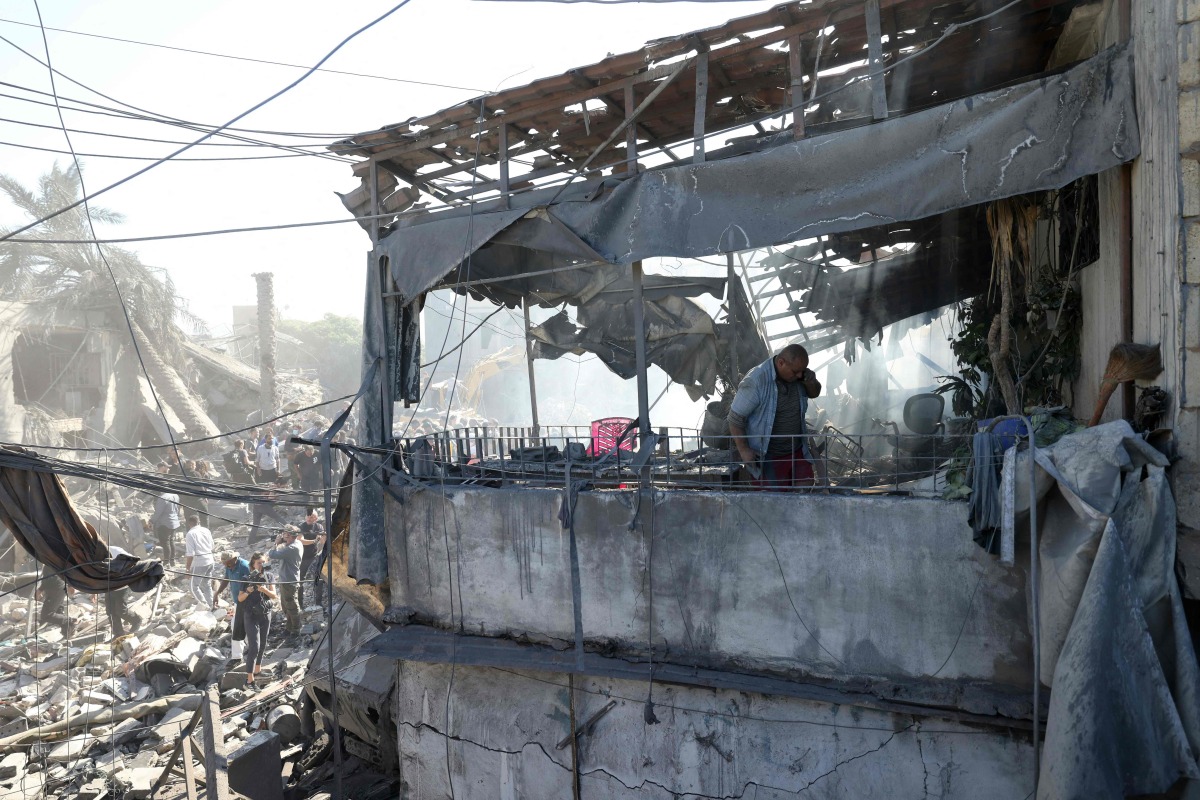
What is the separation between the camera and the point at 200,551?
1374 cm

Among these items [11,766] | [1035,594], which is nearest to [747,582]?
[1035,594]

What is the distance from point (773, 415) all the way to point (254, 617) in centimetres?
932

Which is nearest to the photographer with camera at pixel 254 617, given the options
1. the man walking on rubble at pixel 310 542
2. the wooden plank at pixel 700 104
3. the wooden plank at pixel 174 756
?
the man walking on rubble at pixel 310 542

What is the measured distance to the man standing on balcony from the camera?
6.53m

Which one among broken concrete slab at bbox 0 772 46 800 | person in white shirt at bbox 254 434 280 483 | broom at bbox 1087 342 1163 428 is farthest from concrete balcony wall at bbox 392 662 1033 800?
person in white shirt at bbox 254 434 280 483

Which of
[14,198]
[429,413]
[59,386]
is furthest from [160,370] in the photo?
[429,413]

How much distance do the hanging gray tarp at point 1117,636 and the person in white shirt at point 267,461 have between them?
18755mm

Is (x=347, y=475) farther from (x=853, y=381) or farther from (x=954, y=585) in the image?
(x=853, y=381)

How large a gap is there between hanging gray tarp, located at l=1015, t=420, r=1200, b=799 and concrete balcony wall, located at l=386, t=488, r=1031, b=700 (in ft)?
2.81

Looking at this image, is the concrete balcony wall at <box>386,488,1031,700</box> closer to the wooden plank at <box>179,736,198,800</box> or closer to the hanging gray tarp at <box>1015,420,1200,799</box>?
the hanging gray tarp at <box>1015,420,1200,799</box>

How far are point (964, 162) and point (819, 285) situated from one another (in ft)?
19.1

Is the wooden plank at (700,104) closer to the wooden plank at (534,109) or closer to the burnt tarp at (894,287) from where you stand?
the wooden plank at (534,109)

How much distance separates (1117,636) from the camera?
4.04 metres

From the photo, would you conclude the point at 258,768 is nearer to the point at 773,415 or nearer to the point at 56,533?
the point at 56,533
